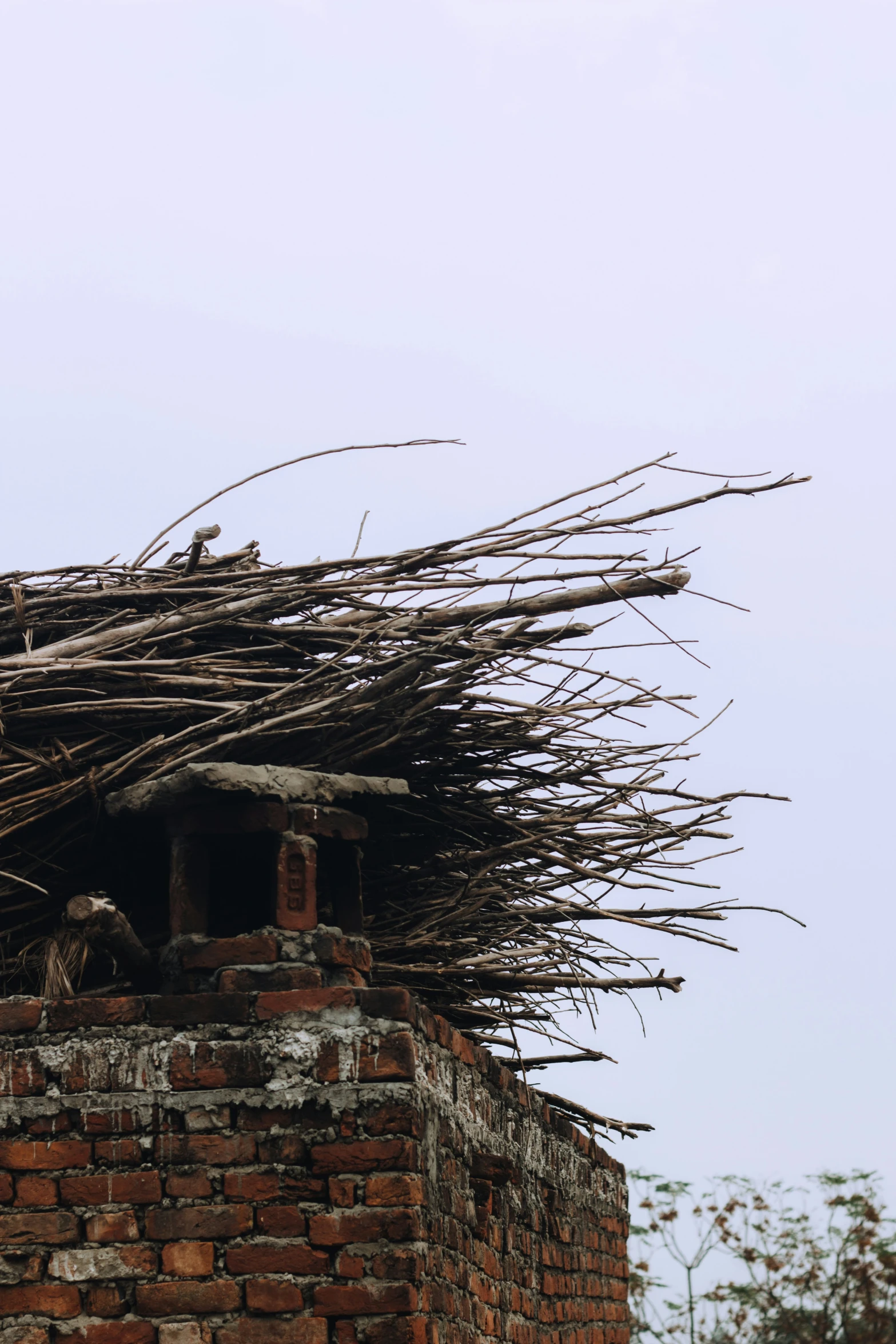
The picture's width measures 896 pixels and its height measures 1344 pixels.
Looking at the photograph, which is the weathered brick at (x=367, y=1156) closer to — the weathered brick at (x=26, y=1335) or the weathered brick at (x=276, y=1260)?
the weathered brick at (x=276, y=1260)

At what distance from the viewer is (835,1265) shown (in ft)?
43.3

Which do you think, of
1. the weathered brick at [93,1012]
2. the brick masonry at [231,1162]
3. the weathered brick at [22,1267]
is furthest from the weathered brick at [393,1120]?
the weathered brick at [22,1267]

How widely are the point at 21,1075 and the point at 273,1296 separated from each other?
2.93 feet

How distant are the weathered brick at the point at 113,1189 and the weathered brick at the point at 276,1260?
0.26m

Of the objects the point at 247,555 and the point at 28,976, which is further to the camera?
the point at 247,555

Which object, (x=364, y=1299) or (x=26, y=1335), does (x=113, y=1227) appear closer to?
(x=26, y=1335)

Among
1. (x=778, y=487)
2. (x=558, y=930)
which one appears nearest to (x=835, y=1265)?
(x=558, y=930)

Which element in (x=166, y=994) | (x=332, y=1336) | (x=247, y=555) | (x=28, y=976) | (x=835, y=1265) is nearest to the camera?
(x=332, y=1336)

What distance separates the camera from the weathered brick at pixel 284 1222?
393 centimetres

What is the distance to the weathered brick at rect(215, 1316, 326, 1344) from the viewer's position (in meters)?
3.84

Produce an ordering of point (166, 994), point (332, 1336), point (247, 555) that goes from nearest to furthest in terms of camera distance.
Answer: point (332, 1336) < point (166, 994) < point (247, 555)

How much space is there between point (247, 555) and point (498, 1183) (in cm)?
226

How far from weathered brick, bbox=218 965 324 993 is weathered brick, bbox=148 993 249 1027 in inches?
3.6

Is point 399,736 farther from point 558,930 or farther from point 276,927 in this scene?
point 558,930
